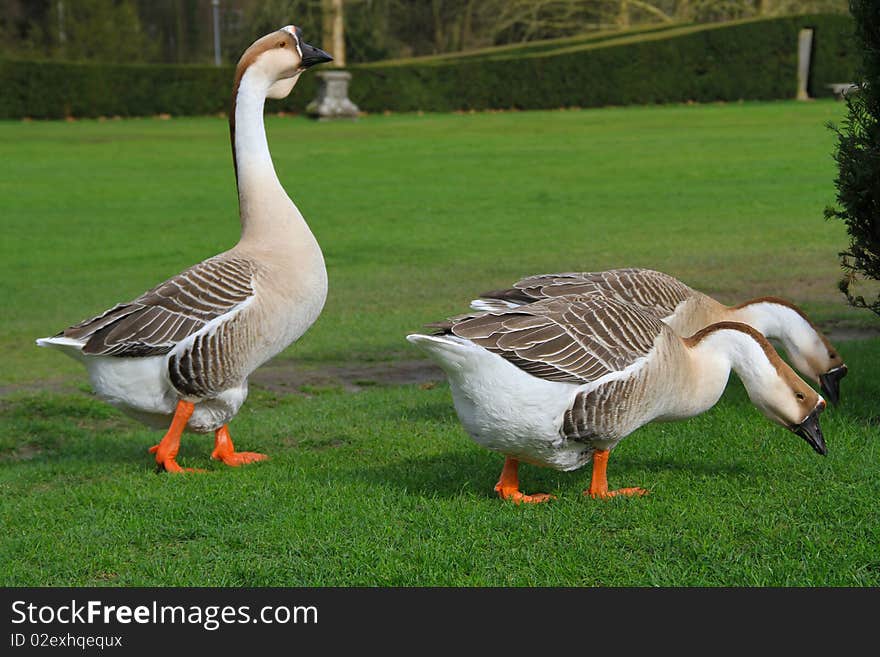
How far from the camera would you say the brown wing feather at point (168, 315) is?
662 centimetres

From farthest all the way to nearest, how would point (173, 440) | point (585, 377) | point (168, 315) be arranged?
point (173, 440) < point (168, 315) < point (585, 377)

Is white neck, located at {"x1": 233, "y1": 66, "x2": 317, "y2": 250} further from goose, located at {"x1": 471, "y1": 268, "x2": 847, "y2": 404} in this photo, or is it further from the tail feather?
goose, located at {"x1": 471, "y1": 268, "x2": 847, "y2": 404}

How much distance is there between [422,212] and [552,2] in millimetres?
46491

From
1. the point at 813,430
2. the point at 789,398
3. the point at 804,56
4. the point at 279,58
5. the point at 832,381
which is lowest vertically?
the point at 832,381

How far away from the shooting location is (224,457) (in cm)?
726

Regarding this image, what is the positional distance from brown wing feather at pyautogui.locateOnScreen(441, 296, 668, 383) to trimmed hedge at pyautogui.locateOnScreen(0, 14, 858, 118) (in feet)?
138

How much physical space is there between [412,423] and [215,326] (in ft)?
6.71

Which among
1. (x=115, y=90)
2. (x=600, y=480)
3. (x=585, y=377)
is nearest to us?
(x=585, y=377)

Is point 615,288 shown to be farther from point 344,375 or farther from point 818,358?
point 344,375

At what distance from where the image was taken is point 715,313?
24.5ft

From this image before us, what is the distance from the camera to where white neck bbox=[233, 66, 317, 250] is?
7125 mm

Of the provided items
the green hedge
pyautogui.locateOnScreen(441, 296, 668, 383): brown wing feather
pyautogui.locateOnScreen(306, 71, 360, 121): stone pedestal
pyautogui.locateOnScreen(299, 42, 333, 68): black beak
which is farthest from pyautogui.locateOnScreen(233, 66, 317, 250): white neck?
the green hedge

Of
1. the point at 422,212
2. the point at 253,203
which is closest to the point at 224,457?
the point at 253,203

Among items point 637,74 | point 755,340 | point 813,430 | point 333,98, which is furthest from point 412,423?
point 637,74
